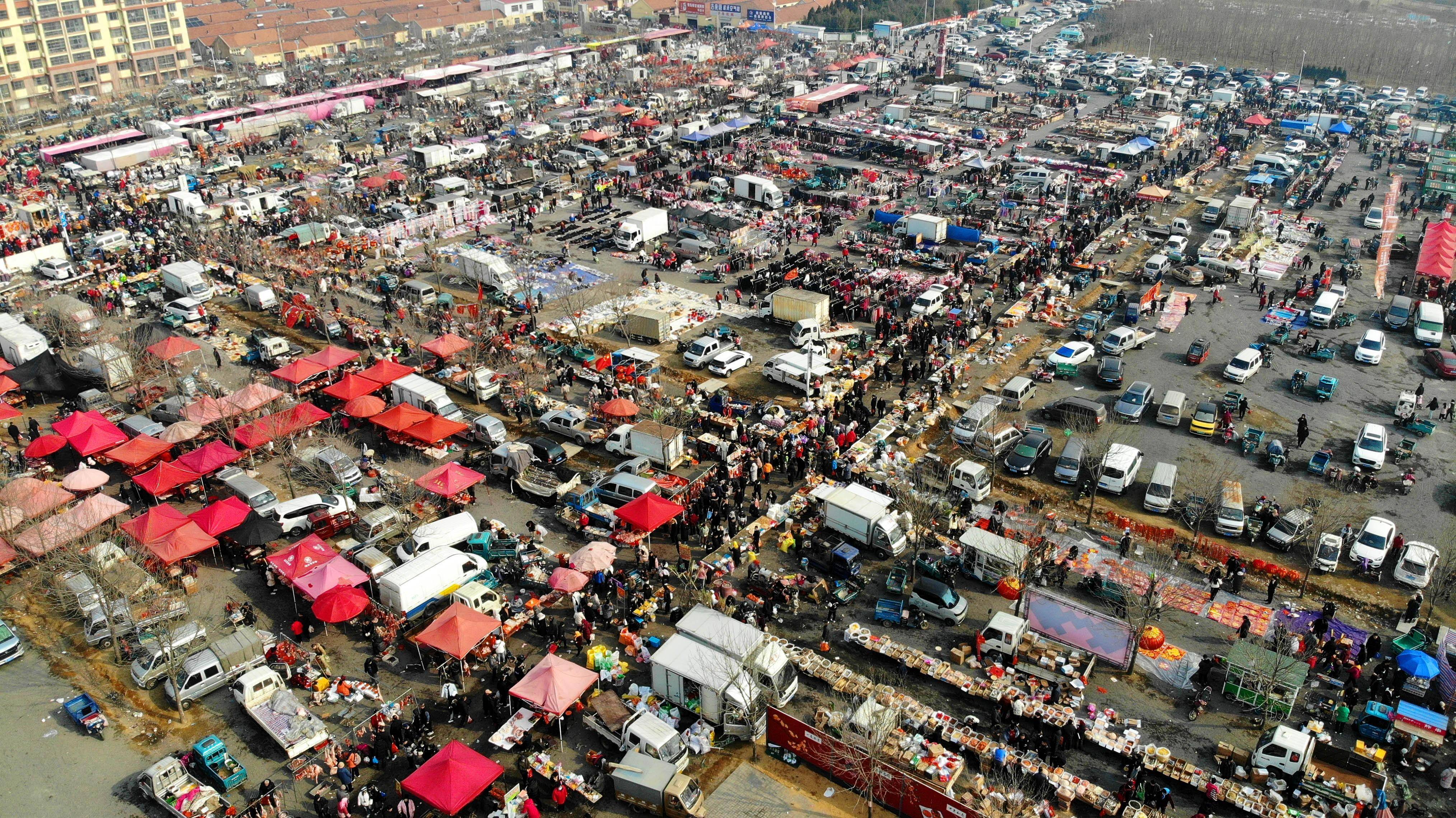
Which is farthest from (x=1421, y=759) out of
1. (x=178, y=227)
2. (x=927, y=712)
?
(x=178, y=227)

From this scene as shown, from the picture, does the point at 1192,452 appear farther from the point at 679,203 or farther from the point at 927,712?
the point at 679,203

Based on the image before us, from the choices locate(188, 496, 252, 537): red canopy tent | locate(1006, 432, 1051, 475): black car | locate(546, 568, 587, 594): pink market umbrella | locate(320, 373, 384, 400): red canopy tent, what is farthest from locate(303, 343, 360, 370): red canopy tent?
locate(1006, 432, 1051, 475): black car

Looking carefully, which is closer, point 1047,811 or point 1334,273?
point 1047,811

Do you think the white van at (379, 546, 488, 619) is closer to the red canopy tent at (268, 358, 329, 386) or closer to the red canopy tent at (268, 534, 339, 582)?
the red canopy tent at (268, 534, 339, 582)

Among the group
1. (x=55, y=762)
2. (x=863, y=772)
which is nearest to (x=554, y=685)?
(x=863, y=772)

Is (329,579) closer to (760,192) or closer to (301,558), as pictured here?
(301,558)
